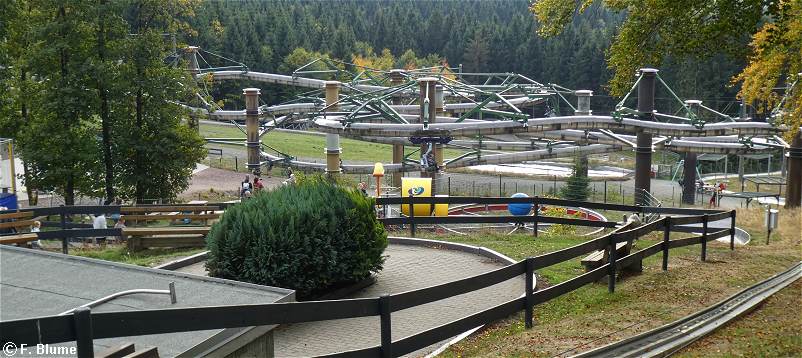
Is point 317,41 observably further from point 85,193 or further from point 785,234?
point 785,234

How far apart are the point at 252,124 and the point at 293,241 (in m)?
32.8

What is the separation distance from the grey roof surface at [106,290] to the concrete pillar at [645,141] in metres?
28.9

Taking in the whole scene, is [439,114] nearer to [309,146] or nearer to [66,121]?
[66,121]

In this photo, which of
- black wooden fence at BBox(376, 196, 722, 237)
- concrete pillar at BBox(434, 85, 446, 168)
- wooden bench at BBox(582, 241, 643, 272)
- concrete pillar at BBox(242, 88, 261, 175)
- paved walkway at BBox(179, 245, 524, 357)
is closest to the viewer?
paved walkway at BBox(179, 245, 524, 357)

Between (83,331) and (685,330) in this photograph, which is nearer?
(83,331)

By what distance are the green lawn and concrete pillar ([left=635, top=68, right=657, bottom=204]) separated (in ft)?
102

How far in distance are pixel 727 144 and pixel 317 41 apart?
73.6 meters

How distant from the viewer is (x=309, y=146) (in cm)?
7400

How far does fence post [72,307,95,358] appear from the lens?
5574 millimetres

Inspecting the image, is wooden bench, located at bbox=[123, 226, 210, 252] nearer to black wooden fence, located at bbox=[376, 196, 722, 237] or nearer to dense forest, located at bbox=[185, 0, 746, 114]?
black wooden fence, located at bbox=[376, 196, 722, 237]

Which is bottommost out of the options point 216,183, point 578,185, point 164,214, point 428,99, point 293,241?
point 216,183

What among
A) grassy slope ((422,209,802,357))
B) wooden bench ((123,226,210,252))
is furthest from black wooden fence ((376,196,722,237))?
wooden bench ((123,226,210,252))

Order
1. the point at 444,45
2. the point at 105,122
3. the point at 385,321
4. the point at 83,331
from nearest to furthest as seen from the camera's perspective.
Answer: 1. the point at 83,331
2. the point at 385,321
3. the point at 105,122
4. the point at 444,45

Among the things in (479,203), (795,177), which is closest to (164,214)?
(479,203)
